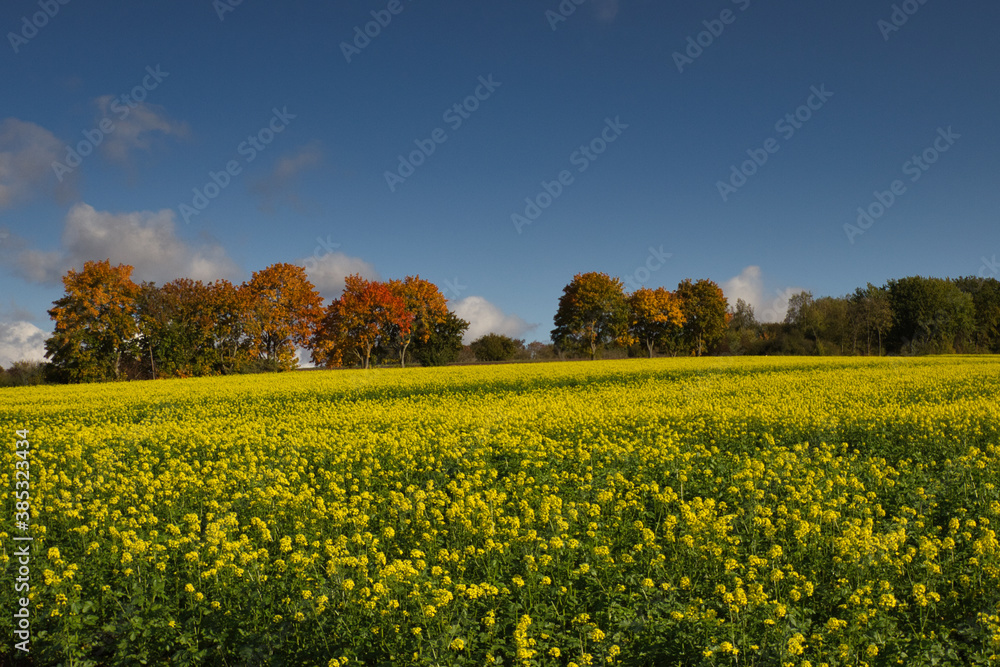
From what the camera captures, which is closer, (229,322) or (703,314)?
(229,322)

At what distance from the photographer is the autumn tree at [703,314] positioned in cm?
7894

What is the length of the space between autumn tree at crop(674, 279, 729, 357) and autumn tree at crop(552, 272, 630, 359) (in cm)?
1067

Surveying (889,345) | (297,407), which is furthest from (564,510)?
(889,345)

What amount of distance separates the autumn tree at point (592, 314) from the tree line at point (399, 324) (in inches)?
6.0

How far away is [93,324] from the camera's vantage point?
50.0 meters

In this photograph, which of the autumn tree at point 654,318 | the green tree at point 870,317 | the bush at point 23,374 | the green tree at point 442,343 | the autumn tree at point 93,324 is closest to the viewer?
the autumn tree at point 93,324

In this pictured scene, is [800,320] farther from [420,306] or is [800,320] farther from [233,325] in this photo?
[233,325]

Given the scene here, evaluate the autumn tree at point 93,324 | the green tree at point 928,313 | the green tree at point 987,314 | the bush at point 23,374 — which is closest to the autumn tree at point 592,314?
the green tree at point 928,313

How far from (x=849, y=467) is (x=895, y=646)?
5.46 m

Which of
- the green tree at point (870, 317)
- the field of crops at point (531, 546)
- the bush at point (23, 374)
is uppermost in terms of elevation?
the green tree at point (870, 317)

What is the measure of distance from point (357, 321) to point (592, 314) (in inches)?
1247

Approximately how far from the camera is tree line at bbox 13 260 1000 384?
50.8m

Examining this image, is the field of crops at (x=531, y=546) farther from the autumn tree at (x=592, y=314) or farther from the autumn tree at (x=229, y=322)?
the autumn tree at (x=592, y=314)

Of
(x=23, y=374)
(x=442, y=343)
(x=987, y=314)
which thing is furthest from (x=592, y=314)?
(x=23, y=374)
